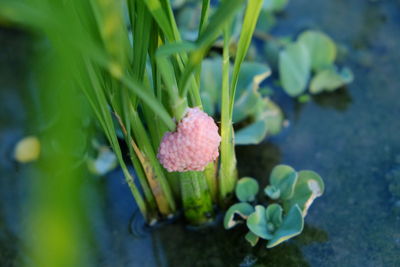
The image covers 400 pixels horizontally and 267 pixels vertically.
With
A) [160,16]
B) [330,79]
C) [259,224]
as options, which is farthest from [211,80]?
[160,16]

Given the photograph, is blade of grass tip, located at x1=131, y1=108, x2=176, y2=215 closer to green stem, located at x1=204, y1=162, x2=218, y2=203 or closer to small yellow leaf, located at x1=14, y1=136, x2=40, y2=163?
green stem, located at x1=204, y1=162, x2=218, y2=203

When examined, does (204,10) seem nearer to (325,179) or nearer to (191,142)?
(191,142)

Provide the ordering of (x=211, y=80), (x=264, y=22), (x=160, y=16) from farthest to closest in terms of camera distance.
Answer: (x=264, y=22), (x=211, y=80), (x=160, y=16)

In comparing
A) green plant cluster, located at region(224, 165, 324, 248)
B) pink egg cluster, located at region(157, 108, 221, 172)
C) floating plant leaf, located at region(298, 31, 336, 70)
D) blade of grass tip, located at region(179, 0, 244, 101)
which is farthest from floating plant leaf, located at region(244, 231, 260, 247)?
floating plant leaf, located at region(298, 31, 336, 70)

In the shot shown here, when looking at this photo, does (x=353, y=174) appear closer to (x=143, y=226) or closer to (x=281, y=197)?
(x=281, y=197)

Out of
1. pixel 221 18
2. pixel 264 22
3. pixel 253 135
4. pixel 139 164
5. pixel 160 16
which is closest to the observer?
pixel 221 18

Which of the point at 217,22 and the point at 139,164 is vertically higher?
the point at 217,22
